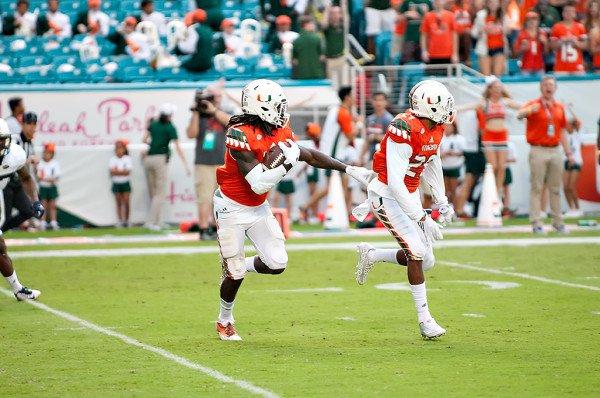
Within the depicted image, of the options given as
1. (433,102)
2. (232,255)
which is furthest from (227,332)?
(433,102)

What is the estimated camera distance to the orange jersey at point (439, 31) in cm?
1973

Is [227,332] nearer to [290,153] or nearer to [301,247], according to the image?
[290,153]

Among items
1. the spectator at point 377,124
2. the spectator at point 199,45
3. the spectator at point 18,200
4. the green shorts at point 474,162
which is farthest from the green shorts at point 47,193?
the green shorts at point 474,162

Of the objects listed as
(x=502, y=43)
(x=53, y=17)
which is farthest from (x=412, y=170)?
(x=53, y=17)

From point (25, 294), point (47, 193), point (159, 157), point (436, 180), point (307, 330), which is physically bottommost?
point (47, 193)

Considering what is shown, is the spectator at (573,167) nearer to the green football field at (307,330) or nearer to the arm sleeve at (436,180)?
the green football field at (307,330)

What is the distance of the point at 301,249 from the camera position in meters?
14.1

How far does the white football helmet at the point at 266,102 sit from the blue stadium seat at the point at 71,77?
42.8 ft

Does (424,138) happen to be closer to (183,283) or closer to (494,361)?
(494,361)

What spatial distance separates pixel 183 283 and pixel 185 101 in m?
8.76

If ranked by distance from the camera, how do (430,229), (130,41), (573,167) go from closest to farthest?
(430,229), (573,167), (130,41)

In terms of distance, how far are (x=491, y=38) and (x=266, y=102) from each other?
552 inches

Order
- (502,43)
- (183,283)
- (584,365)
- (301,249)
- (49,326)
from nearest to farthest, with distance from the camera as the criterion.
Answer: (584,365) → (49,326) → (183,283) → (301,249) → (502,43)

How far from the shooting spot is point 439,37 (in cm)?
1995
